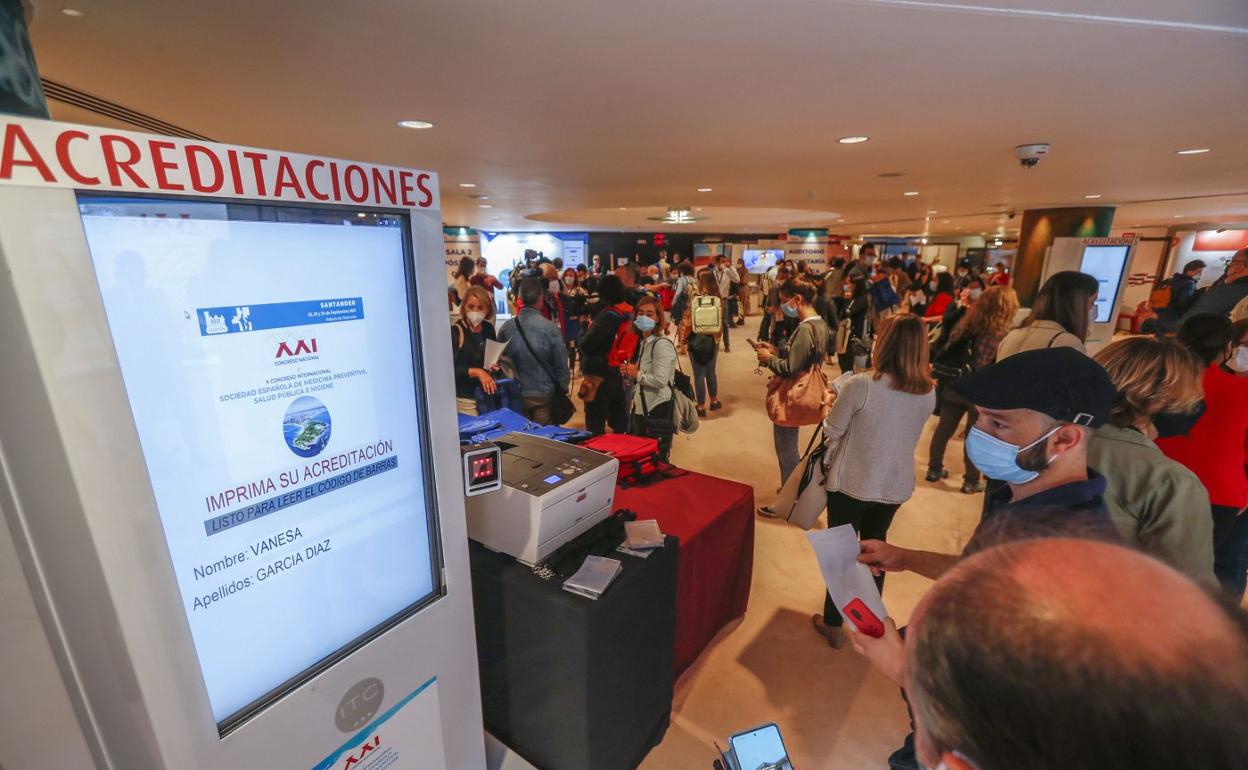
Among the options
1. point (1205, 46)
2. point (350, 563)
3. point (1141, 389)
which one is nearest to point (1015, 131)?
point (1205, 46)

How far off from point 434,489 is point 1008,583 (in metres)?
1.05

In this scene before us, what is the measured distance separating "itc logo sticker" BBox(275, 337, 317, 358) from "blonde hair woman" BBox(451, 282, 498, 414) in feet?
8.45

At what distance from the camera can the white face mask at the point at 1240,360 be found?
235cm

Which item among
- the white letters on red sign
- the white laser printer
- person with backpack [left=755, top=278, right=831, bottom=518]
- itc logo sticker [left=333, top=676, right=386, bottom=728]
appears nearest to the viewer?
the white letters on red sign

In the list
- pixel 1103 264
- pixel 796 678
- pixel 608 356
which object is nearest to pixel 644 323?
pixel 608 356

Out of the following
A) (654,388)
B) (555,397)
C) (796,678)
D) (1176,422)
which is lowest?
(796,678)

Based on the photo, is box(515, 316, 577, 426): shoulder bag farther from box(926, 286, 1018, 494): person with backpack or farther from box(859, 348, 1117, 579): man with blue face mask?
box(926, 286, 1018, 494): person with backpack

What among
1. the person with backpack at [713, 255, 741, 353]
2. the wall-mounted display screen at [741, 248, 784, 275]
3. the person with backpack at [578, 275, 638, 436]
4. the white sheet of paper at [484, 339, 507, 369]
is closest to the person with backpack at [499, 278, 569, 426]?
the white sheet of paper at [484, 339, 507, 369]

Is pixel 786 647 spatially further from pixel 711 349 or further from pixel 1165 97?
pixel 711 349

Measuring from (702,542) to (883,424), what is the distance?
2.98 ft

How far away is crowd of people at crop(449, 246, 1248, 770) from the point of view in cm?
42

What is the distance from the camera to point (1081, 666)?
0.42 meters

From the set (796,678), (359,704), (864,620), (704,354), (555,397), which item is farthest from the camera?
(704,354)

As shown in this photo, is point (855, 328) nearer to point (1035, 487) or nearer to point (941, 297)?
point (941, 297)
